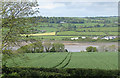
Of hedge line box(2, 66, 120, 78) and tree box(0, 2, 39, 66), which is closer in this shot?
tree box(0, 2, 39, 66)

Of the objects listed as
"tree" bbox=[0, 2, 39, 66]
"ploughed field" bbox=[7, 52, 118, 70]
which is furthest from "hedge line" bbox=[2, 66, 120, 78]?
"tree" bbox=[0, 2, 39, 66]

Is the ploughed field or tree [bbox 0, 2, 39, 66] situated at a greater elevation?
tree [bbox 0, 2, 39, 66]

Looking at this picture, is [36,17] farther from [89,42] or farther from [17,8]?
[89,42]

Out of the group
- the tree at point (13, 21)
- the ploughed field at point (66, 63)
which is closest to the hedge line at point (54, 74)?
the ploughed field at point (66, 63)

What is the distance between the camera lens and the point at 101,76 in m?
8.70

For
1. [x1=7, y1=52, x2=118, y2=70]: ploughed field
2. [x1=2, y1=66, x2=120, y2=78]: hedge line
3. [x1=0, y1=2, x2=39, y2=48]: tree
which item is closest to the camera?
[x1=0, y1=2, x2=39, y2=48]: tree

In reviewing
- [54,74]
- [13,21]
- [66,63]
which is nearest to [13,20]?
[13,21]

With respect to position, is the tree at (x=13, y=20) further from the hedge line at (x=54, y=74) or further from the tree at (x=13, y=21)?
the hedge line at (x=54, y=74)

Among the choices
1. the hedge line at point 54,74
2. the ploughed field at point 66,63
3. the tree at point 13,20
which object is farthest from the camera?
the ploughed field at point 66,63

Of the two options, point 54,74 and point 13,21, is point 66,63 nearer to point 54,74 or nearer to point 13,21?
point 54,74

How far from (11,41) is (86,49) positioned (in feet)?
94.8

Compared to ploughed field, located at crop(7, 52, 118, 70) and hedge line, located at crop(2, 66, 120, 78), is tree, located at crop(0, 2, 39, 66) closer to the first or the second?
ploughed field, located at crop(7, 52, 118, 70)

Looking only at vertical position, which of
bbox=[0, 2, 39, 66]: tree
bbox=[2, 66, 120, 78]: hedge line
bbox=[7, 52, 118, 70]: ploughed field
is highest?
bbox=[0, 2, 39, 66]: tree

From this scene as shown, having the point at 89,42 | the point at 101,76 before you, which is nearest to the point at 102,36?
the point at 89,42
